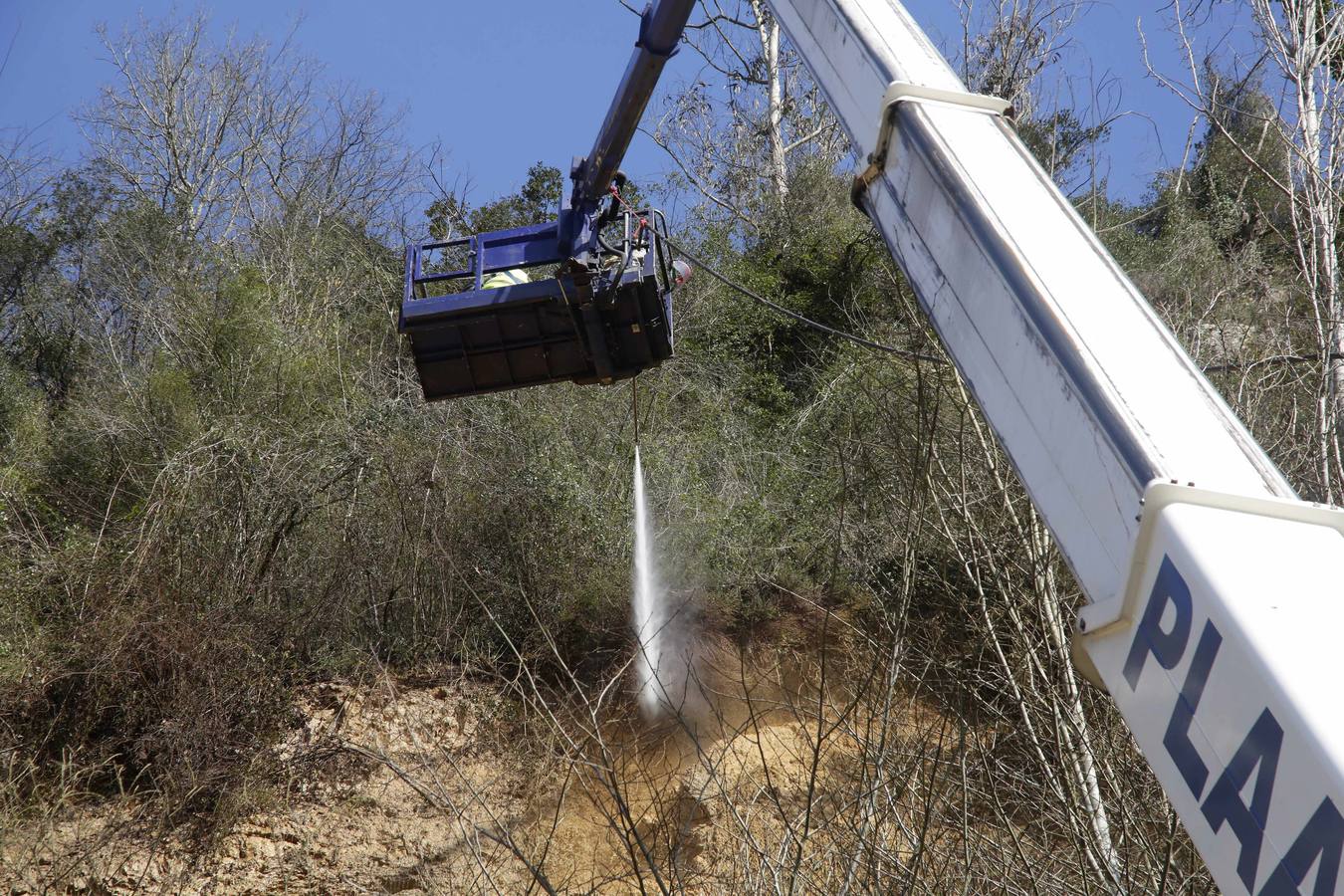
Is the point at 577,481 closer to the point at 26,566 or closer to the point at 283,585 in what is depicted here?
the point at 283,585

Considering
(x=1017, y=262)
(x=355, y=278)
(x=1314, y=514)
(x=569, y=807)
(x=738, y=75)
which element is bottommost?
(x=569, y=807)

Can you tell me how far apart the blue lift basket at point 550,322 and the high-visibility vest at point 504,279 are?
54 mm

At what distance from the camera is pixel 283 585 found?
13898 mm

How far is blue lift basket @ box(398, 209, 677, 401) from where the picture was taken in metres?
7.59

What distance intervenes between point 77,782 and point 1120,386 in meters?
12.7

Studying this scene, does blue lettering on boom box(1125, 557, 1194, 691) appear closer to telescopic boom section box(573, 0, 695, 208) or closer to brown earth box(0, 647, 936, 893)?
telescopic boom section box(573, 0, 695, 208)

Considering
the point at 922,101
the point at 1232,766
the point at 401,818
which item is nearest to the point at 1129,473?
the point at 1232,766

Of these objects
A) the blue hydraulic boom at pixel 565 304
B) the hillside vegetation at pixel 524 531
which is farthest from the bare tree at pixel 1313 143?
the blue hydraulic boom at pixel 565 304

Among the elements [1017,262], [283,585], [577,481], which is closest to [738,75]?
[577,481]

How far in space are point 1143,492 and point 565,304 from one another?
608 centimetres

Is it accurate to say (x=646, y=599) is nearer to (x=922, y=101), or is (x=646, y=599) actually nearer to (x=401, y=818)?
(x=401, y=818)

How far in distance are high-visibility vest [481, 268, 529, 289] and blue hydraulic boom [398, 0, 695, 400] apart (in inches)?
0.5

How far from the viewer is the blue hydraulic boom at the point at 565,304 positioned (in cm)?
759

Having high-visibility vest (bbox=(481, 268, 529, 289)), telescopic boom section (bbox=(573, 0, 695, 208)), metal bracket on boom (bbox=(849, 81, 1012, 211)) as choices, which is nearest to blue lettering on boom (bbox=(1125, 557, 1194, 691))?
metal bracket on boom (bbox=(849, 81, 1012, 211))
